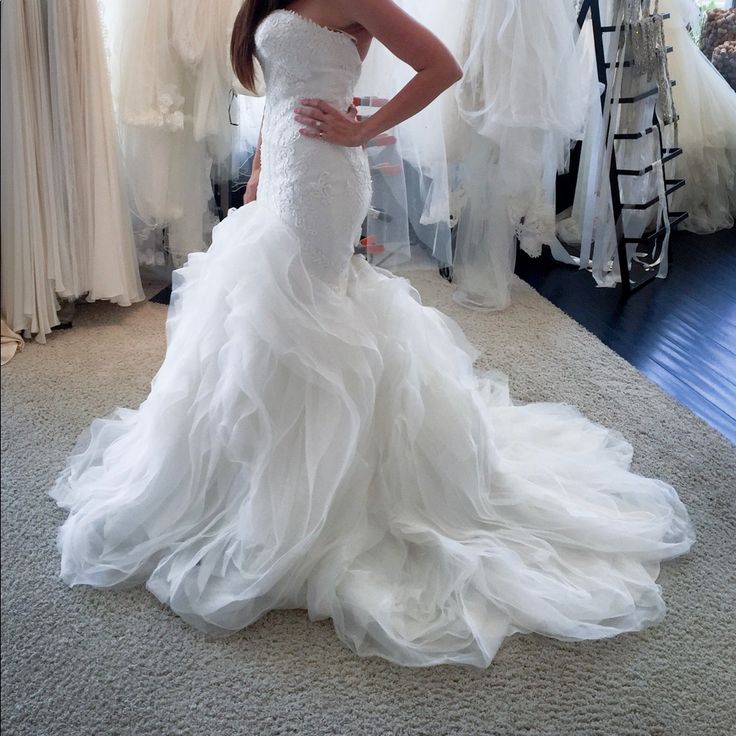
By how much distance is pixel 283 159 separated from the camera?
166 centimetres

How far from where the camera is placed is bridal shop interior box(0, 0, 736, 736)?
58.2 inches

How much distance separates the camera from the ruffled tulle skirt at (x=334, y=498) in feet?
Result: 5.28

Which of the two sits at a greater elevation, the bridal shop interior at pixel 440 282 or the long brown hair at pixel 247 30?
the long brown hair at pixel 247 30

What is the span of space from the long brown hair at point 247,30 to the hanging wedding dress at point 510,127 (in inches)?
59.8

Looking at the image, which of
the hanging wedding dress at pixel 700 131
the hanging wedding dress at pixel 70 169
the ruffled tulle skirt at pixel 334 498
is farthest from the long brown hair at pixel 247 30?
the hanging wedding dress at pixel 700 131

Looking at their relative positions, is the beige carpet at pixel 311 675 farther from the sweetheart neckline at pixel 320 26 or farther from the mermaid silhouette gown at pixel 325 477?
the sweetheart neckline at pixel 320 26

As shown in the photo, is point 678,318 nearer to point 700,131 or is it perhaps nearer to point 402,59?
point 700,131

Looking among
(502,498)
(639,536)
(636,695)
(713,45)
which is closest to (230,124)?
(502,498)

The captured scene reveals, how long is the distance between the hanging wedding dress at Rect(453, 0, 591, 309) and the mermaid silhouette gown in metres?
1.47

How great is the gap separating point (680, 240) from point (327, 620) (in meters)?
3.38

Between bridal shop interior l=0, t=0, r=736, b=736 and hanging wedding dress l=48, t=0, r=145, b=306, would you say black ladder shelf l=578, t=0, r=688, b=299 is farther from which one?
hanging wedding dress l=48, t=0, r=145, b=306

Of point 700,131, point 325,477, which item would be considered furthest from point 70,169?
point 700,131

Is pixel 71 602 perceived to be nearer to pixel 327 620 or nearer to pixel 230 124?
pixel 327 620

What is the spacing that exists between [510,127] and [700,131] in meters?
1.65
